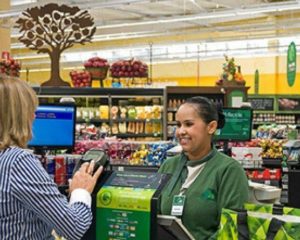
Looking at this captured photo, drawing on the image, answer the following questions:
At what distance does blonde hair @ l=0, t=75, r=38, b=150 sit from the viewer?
1.79 metres

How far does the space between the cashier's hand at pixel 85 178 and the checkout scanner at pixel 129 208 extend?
0.03 metres

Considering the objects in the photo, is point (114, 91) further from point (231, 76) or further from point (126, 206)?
point (126, 206)

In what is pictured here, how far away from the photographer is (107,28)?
755 inches

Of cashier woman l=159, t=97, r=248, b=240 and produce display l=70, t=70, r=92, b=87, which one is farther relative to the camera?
produce display l=70, t=70, r=92, b=87

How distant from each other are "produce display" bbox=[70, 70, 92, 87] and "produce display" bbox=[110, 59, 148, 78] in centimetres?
40

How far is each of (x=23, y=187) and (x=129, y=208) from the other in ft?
1.31

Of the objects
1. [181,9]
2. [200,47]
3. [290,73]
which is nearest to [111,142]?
[290,73]

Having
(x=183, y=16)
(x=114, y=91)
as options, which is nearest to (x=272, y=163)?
(x=114, y=91)

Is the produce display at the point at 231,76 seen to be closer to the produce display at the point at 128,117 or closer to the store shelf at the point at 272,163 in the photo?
the produce display at the point at 128,117

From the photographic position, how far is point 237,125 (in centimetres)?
604

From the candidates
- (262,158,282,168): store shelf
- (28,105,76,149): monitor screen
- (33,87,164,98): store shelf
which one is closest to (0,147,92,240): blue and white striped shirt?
(28,105,76,149): monitor screen

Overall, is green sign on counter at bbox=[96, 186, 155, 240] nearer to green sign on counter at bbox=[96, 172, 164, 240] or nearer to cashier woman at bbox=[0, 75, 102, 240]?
green sign on counter at bbox=[96, 172, 164, 240]

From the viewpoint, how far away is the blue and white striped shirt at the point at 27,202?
1.75 meters

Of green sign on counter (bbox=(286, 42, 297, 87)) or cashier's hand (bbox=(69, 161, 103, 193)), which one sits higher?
green sign on counter (bbox=(286, 42, 297, 87))
